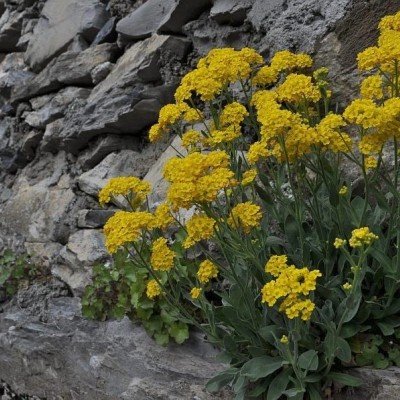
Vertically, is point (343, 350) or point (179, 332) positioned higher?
point (343, 350)

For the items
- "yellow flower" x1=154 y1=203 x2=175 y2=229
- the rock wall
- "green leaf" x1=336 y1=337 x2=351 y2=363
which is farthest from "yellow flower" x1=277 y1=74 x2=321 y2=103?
"green leaf" x1=336 y1=337 x2=351 y2=363

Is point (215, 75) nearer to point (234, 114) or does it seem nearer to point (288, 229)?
point (234, 114)

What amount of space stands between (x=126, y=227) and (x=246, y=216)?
52 centimetres

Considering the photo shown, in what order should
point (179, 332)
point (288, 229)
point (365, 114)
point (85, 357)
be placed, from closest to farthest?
point (365, 114) → point (288, 229) → point (179, 332) → point (85, 357)

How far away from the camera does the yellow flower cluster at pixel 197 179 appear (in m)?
2.24

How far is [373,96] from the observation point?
252 centimetres

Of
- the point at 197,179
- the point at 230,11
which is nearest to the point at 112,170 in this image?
the point at 230,11

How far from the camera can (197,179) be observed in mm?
2295

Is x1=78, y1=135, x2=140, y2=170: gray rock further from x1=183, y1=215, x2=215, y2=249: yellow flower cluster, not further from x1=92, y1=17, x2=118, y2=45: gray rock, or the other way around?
x1=183, y1=215, x2=215, y2=249: yellow flower cluster

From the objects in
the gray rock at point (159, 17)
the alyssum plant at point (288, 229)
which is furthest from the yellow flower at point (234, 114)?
the gray rock at point (159, 17)

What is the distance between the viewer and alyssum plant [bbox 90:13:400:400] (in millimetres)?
2293

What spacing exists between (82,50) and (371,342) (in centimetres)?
430

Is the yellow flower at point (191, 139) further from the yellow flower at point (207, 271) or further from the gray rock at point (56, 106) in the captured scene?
the gray rock at point (56, 106)

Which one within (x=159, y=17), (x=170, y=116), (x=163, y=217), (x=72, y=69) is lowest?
(x=72, y=69)
